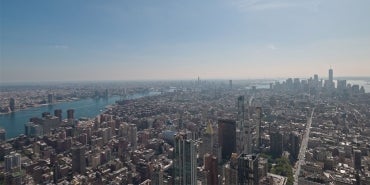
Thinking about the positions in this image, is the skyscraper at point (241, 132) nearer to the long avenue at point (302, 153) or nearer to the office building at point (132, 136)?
the long avenue at point (302, 153)

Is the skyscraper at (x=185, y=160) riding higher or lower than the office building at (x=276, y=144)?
higher

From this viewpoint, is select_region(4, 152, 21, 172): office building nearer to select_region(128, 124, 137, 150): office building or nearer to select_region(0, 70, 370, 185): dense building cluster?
select_region(0, 70, 370, 185): dense building cluster

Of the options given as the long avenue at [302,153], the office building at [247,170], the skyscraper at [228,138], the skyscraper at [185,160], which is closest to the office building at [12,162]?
the skyscraper at [185,160]

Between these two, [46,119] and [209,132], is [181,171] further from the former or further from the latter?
[46,119]

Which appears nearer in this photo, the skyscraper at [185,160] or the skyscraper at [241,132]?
the skyscraper at [185,160]

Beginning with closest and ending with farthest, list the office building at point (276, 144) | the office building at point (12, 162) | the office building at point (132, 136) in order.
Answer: the office building at point (12, 162)
the office building at point (276, 144)
the office building at point (132, 136)

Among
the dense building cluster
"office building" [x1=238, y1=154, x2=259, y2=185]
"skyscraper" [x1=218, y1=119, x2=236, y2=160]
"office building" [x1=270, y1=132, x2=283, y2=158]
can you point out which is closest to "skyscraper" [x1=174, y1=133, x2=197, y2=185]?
the dense building cluster

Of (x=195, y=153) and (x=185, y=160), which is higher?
(x=195, y=153)

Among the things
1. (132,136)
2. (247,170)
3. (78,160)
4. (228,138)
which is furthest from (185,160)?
(132,136)

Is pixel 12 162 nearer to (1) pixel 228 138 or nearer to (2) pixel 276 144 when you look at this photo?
(1) pixel 228 138
